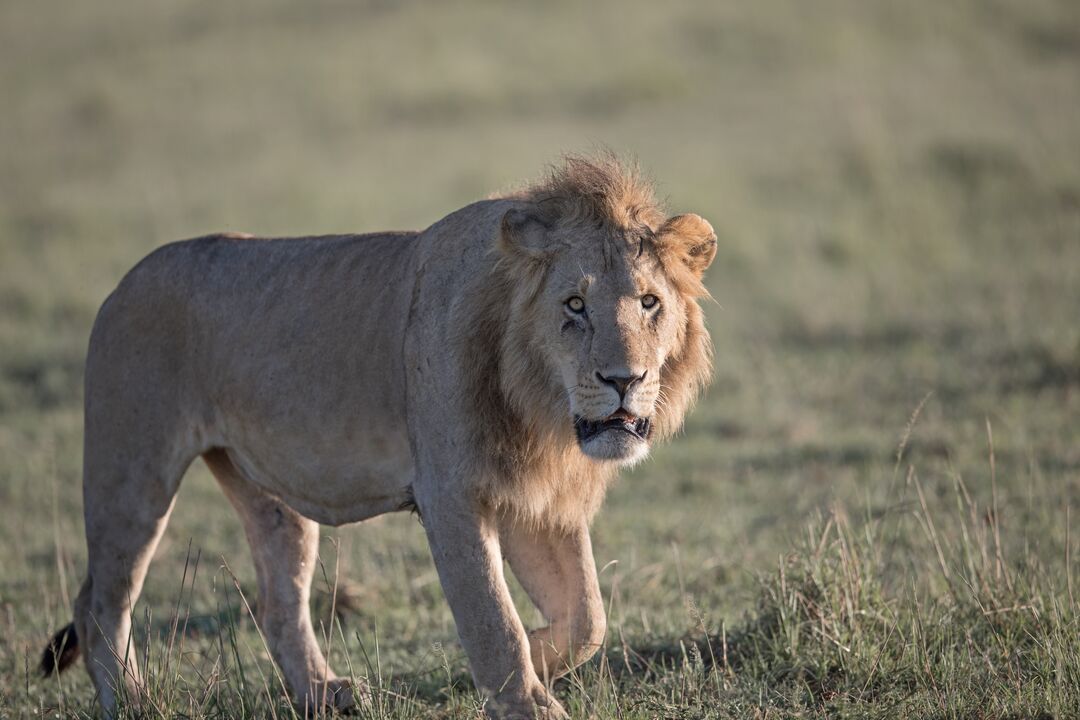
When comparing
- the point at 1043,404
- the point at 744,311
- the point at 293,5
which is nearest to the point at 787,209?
the point at 744,311

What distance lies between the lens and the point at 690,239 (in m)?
3.84

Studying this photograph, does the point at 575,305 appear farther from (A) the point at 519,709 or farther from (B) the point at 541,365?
(A) the point at 519,709

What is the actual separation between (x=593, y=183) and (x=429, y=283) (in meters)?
0.60

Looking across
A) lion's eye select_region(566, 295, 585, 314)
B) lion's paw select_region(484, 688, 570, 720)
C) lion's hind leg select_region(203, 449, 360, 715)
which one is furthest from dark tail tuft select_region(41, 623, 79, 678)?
lion's eye select_region(566, 295, 585, 314)

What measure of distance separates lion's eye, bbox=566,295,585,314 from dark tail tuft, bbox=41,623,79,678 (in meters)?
2.22

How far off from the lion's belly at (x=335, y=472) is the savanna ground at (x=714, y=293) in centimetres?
50

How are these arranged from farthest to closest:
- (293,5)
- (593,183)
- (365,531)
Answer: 1. (293,5)
2. (365,531)
3. (593,183)

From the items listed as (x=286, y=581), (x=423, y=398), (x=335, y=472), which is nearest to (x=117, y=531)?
(x=286, y=581)

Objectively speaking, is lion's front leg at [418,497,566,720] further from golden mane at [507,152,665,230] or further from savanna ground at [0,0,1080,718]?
golden mane at [507,152,665,230]

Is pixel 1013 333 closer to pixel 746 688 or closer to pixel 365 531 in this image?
pixel 365 531

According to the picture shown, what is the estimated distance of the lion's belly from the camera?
4137 millimetres

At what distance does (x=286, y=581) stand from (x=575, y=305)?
1.72m

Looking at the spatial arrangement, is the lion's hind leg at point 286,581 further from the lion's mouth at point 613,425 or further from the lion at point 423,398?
the lion's mouth at point 613,425

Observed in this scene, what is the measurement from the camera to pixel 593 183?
3.81 m
